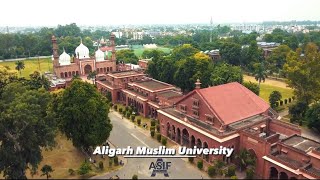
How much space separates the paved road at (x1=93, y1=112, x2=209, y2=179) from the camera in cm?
3594

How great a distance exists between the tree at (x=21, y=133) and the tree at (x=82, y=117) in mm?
3309

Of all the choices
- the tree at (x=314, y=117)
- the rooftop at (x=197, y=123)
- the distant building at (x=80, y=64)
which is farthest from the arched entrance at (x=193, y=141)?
the distant building at (x=80, y=64)

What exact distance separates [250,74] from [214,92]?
58.7 metres

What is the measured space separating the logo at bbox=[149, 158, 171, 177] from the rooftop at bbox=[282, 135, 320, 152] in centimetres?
1511

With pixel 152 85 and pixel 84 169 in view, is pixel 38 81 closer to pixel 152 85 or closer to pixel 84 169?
pixel 152 85

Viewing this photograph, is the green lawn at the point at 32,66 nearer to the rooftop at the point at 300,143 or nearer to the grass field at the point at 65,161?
the grass field at the point at 65,161

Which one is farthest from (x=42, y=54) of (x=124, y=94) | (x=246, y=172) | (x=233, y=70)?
(x=246, y=172)

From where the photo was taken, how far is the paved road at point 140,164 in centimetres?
3594

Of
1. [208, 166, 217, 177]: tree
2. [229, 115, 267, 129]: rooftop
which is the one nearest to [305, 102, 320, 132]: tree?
[229, 115, 267, 129]: rooftop

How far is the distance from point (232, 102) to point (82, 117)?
2120 cm

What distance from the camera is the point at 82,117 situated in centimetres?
3778

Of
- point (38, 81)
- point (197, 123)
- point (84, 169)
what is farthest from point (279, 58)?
point (84, 169)

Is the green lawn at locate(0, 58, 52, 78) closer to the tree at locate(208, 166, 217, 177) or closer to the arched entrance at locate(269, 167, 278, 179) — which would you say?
the tree at locate(208, 166, 217, 177)

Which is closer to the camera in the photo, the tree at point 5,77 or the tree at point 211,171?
the tree at point 211,171
